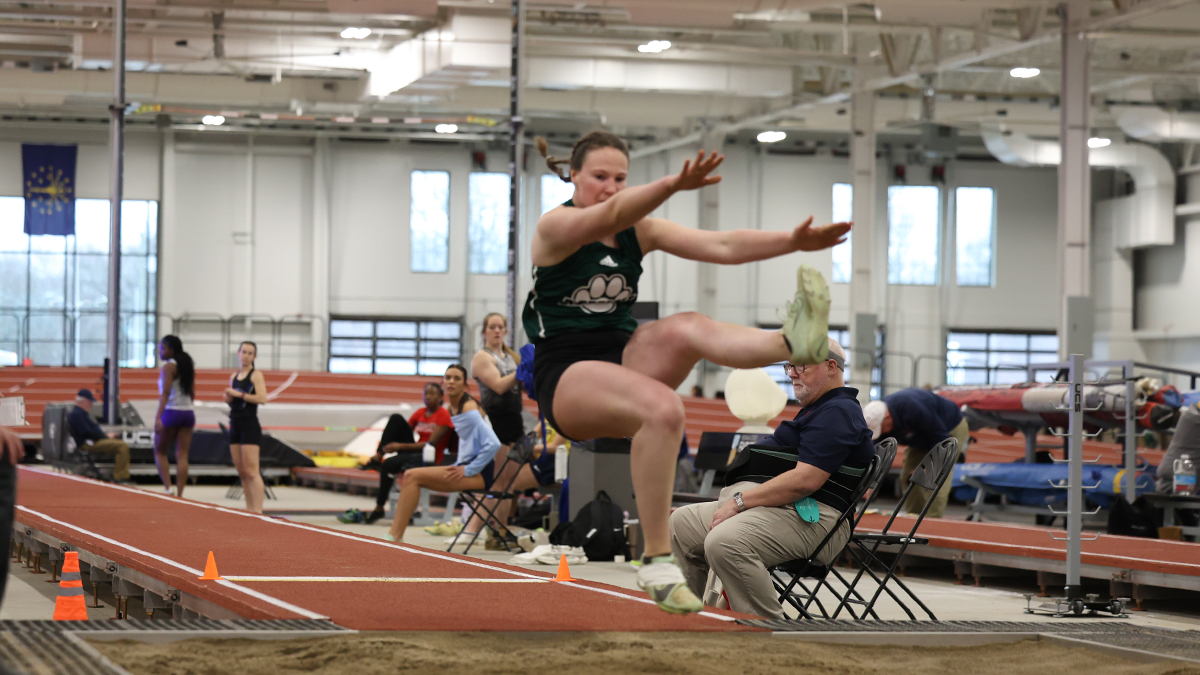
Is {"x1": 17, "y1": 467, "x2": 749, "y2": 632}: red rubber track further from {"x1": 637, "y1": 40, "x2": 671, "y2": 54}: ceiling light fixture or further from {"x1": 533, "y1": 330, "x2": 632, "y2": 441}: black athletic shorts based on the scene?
{"x1": 637, "y1": 40, "x2": 671, "y2": 54}: ceiling light fixture

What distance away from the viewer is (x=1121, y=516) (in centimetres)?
931

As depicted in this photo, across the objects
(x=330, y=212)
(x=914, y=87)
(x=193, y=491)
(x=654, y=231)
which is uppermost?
(x=914, y=87)

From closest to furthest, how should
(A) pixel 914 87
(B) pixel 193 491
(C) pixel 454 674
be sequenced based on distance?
(C) pixel 454 674 < (B) pixel 193 491 < (A) pixel 914 87

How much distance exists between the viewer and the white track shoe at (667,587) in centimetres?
352

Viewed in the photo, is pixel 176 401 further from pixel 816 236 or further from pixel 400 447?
pixel 816 236

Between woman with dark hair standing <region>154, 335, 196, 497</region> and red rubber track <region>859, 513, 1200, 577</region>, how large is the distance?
6413mm

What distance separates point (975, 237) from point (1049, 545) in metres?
20.7

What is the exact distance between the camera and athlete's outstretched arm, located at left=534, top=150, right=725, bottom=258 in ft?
10.9

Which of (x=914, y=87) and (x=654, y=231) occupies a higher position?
(x=914, y=87)

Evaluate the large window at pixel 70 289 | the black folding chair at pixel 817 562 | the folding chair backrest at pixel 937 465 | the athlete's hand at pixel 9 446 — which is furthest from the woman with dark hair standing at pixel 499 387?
the large window at pixel 70 289

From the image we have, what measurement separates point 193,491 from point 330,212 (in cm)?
1161

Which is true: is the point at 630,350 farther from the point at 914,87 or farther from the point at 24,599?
the point at 914,87

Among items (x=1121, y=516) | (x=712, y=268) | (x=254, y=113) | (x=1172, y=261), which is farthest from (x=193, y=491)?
(x=1172, y=261)

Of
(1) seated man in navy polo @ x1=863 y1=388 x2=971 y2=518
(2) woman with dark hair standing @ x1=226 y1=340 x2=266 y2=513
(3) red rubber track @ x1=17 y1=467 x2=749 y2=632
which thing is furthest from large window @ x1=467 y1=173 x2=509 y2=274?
(3) red rubber track @ x1=17 y1=467 x2=749 y2=632
